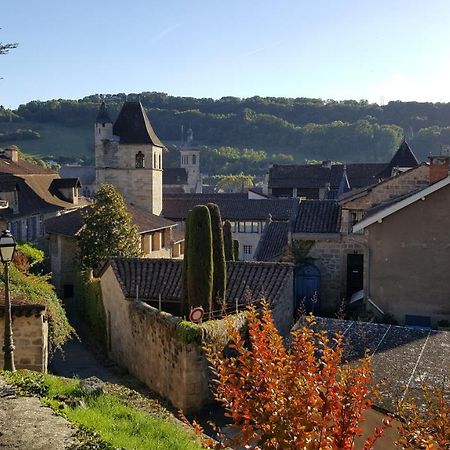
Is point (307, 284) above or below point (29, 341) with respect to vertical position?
below

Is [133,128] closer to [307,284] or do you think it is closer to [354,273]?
[307,284]

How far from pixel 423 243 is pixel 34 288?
12.0 meters

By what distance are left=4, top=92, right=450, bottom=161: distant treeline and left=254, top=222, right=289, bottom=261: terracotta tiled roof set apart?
9108 cm

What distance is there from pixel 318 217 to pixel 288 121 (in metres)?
140

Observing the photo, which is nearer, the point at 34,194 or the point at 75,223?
the point at 75,223

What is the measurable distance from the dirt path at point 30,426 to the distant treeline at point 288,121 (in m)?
113

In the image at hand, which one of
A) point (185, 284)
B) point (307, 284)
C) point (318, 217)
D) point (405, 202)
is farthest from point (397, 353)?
point (318, 217)

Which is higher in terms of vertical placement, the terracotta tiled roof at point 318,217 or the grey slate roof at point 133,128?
the grey slate roof at point 133,128

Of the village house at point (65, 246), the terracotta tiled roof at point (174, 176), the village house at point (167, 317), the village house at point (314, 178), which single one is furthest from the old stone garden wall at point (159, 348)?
the terracotta tiled roof at point (174, 176)

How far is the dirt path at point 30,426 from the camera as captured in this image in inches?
278

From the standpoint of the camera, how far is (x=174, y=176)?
83.1m

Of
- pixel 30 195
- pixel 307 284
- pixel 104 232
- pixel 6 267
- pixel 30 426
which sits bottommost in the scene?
pixel 307 284

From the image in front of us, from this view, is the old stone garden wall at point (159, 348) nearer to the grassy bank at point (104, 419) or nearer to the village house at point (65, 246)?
the grassy bank at point (104, 419)

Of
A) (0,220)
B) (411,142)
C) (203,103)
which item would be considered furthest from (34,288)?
(203,103)
